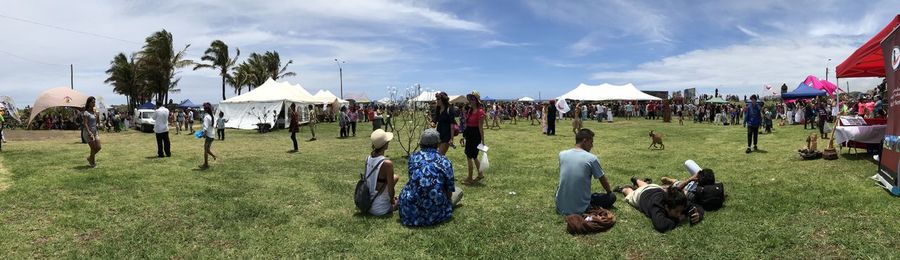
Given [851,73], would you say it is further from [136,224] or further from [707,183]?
[136,224]

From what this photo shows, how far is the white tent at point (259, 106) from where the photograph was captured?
89.5ft

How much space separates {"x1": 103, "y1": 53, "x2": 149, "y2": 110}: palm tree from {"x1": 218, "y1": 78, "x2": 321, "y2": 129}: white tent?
2075 centimetres

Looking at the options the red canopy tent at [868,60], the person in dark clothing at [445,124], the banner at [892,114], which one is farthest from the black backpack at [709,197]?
the person in dark clothing at [445,124]

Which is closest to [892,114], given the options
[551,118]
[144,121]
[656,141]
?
[656,141]

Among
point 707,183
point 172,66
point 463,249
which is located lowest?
point 463,249

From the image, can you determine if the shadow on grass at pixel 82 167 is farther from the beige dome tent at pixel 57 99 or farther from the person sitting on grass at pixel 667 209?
the beige dome tent at pixel 57 99

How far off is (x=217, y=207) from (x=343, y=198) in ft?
5.12

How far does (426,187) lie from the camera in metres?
5.19

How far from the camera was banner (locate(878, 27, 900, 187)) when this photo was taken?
6.15m

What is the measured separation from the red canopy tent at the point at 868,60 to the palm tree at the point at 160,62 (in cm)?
4194

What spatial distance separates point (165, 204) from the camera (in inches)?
261

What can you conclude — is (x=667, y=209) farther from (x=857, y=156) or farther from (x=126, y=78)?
(x=126, y=78)

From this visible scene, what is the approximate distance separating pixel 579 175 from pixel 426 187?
5.12 ft

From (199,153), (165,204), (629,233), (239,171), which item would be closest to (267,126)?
(199,153)
